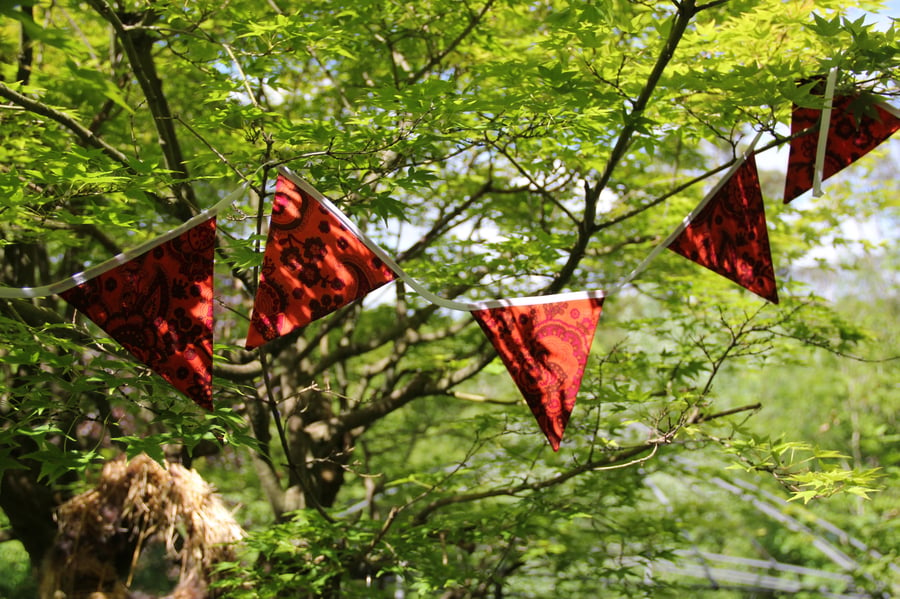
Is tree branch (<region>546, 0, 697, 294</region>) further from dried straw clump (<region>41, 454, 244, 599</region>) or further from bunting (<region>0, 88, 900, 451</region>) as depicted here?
dried straw clump (<region>41, 454, 244, 599</region>)

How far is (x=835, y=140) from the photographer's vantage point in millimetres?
2844

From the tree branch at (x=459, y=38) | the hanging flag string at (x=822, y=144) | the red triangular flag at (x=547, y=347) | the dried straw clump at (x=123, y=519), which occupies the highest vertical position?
the tree branch at (x=459, y=38)

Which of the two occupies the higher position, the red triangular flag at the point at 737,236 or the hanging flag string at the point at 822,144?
the hanging flag string at the point at 822,144

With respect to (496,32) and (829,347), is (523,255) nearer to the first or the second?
(496,32)

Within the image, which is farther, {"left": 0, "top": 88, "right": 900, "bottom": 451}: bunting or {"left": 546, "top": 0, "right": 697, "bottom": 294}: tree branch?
{"left": 546, "top": 0, "right": 697, "bottom": 294}: tree branch

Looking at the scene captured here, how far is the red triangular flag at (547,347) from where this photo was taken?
97.1 inches

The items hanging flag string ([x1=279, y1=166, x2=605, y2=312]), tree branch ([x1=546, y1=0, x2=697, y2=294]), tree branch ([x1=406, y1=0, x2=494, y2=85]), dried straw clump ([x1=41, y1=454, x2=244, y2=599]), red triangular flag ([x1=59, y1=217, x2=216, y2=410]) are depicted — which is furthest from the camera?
dried straw clump ([x1=41, y1=454, x2=244, y2=599])

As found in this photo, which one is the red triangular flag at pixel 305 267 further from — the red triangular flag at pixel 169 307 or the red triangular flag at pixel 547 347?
the red triangular flag at pixel 547 347

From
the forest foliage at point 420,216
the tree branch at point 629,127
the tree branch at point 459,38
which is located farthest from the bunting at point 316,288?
the tree branch at point 459,38

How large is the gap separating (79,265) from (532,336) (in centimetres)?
319

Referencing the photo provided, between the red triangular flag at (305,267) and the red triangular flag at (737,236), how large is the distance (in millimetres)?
1139

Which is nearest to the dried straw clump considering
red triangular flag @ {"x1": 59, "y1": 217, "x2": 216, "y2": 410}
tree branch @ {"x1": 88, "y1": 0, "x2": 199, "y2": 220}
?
tree branch @ {"x1": 88, "y1": 0, "x2": 199, "y2": 220}

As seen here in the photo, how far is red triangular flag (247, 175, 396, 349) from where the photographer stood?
7.11 feet

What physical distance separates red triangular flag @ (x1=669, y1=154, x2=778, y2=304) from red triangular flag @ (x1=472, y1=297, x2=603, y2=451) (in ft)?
1.55
